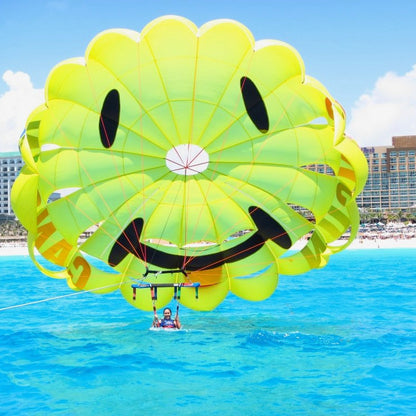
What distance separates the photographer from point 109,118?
42.0 feet

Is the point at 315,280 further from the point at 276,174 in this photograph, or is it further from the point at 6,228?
the point at 6,228

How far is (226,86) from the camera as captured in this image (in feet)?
40.8

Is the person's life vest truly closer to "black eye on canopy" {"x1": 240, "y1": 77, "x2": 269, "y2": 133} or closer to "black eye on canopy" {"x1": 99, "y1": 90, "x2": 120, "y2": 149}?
"black eye on canopy" {"x1": 99, "y1": 90, "x2": 120, "y2": 149}

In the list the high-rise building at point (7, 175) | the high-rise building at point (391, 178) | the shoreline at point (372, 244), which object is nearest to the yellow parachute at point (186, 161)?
the shoreline at point (372, 244)

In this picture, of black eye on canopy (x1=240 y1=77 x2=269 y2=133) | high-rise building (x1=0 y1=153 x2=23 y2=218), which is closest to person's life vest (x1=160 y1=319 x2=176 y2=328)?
black eye on canopy (x1=240 y1=77 x2=269 y2=133)

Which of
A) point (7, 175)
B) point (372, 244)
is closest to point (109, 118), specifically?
point (372, 244)

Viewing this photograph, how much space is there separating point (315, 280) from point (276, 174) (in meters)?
20.3

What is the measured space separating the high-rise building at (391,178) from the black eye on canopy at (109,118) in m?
125

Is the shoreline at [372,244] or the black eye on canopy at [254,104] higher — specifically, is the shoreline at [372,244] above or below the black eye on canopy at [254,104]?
below

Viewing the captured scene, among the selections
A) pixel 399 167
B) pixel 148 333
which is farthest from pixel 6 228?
pixel 148 333

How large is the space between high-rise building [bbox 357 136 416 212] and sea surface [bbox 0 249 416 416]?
119460mm

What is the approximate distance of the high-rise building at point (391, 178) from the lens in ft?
433

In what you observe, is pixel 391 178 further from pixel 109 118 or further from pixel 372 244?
pixel 109 118

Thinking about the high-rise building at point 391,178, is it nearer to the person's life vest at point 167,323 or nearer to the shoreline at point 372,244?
the shoreline at point 372,244
